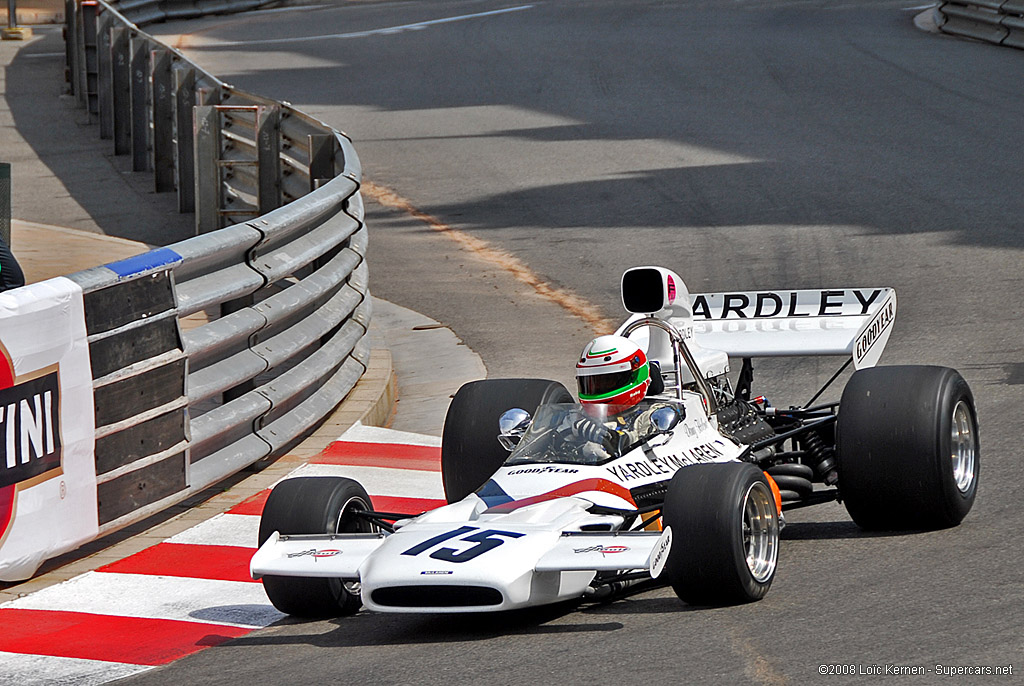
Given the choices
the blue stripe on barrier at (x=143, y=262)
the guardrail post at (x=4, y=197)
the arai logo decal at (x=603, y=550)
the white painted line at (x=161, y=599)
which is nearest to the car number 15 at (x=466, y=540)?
the arai logo decal at (x=603, y=550)

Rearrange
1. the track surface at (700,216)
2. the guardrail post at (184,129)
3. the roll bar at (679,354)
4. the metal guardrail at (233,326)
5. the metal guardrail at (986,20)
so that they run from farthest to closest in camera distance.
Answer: the metal guardrail at (986,20) → the guardrail post at (184,129) → the roll bar at (679,354) → the metal guardrail at (233,326) → the track surface at (700,216)

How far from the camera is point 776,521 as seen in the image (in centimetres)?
625

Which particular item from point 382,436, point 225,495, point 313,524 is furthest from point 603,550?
point 382,436

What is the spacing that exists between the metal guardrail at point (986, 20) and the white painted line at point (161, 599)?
68.8 feet

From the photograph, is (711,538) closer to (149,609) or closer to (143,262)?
(149,609)

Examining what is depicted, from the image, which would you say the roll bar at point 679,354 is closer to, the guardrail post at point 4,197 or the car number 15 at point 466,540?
the car number 15 at point 466,540

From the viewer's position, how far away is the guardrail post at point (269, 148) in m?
13.5

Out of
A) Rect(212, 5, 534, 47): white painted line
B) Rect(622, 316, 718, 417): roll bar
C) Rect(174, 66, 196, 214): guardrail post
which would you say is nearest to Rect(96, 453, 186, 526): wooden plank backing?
Rect(622, 316, 718, 417): roll bar

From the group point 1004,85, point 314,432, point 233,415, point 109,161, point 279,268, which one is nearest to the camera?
point 233,415

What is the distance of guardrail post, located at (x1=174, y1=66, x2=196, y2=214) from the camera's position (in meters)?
16.4

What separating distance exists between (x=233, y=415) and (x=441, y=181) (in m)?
10.2

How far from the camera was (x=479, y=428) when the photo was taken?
24.8 feet

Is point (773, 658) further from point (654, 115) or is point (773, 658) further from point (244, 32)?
point (244, 32)

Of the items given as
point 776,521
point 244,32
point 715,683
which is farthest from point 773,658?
point 244,32
